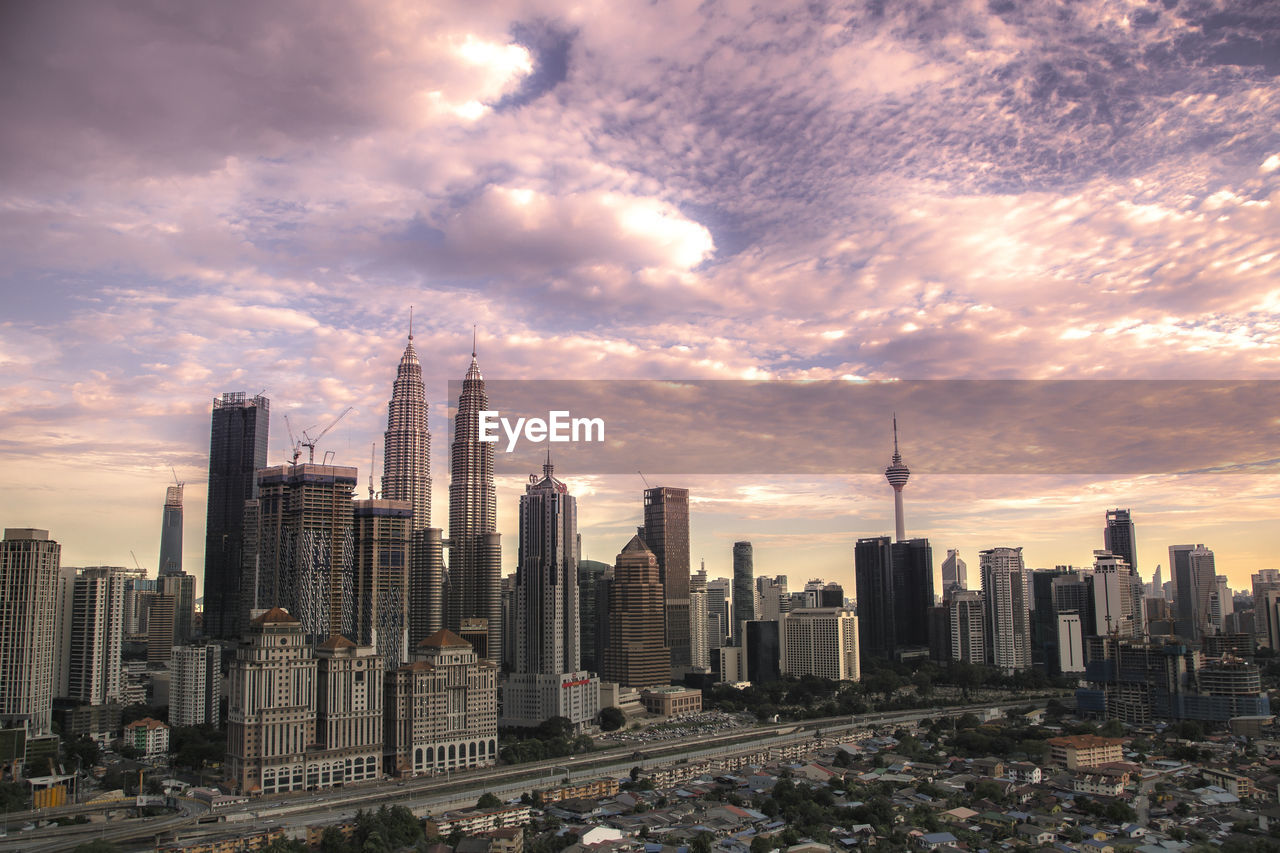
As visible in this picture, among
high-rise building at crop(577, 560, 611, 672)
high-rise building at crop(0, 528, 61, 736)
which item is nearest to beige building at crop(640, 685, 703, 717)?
high-rise building at crop(577, 560, 611, 672)

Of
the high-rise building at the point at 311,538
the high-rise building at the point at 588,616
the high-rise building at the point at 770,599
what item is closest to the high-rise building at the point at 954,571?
the high-rise building at the point at 770,599

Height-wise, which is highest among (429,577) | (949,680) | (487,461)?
(487,461)

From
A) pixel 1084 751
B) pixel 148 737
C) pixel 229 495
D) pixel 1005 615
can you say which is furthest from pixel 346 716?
pixel 1005 615

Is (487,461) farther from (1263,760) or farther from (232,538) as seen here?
(1263,760)

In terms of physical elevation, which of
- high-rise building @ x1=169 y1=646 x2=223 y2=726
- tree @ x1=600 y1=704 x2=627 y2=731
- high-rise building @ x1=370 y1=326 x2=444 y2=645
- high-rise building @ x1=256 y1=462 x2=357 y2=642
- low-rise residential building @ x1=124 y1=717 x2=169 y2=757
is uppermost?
high-rise building @ x1=370 y1=326 x2=444 y2=645

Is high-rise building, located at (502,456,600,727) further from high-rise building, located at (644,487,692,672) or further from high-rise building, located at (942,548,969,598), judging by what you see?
high-rise building, located at (942,548,969,598)

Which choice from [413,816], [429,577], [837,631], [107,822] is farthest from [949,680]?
[107,822]
